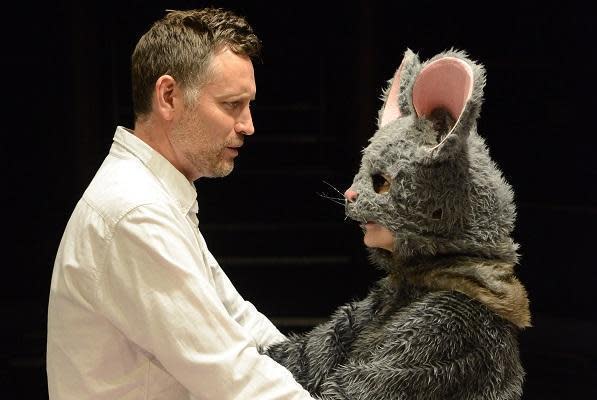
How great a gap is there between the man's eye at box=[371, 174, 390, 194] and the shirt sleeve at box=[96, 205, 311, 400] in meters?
0.35

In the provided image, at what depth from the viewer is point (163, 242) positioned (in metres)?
1.23

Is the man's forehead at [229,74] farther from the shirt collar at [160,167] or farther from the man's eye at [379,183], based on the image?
the man's eye at [379,183]

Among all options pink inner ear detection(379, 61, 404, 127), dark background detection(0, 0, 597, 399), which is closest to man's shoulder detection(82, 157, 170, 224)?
pink inner ear detection(379, 61, 404, 127)

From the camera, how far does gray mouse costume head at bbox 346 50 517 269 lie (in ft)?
4.25

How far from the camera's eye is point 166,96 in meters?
1.40

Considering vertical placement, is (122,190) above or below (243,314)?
above

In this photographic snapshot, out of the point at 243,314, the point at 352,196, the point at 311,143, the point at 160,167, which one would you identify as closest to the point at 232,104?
the point at 160,167

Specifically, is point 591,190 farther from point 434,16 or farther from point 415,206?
point 415,206

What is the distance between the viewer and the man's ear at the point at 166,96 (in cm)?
139

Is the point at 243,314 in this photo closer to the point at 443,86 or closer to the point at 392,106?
the point at 392,106

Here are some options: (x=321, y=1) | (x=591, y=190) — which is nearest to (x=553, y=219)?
(x=591, y=190)

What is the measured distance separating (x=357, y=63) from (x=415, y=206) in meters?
1.58

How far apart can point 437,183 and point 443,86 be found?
0.17 metres

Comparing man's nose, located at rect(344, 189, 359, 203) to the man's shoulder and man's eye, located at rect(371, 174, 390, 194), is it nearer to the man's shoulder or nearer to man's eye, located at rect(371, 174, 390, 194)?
man's eye, located at rect(371, 174, 390, 194)
